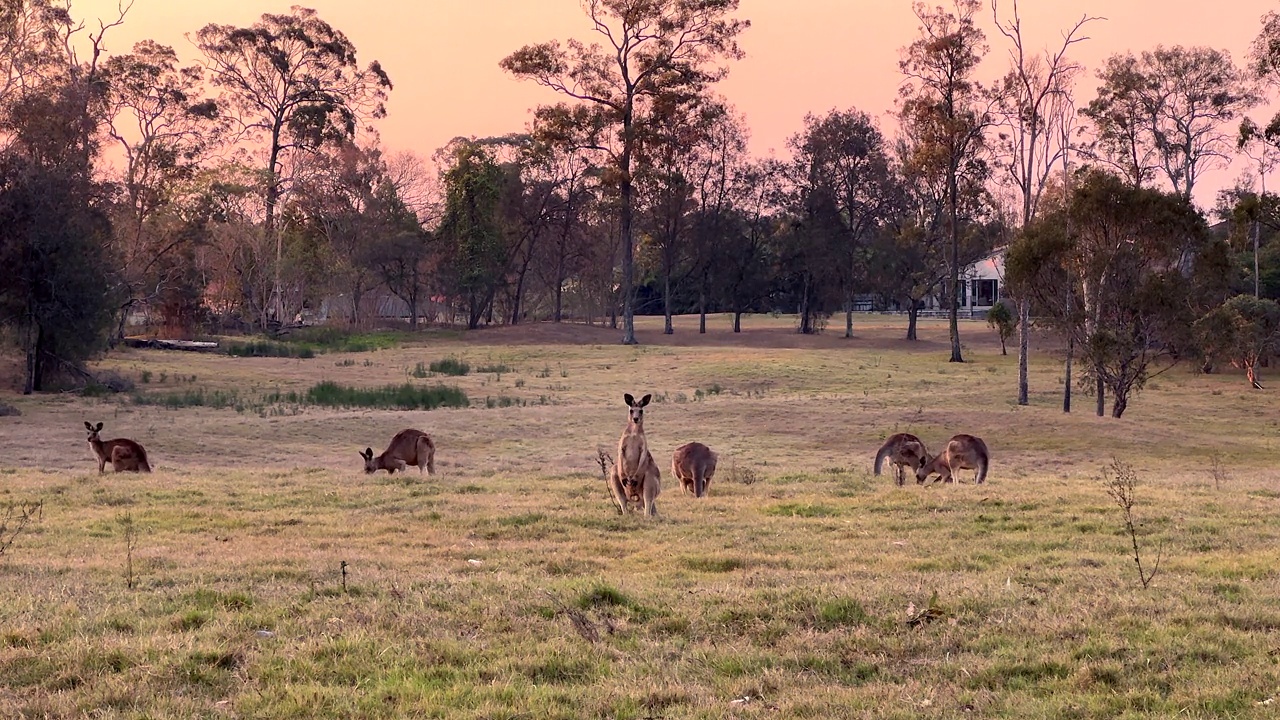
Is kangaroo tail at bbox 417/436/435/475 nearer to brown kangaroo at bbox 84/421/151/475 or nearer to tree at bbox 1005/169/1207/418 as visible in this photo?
brown kangaroo at bbox 84/421/151/475

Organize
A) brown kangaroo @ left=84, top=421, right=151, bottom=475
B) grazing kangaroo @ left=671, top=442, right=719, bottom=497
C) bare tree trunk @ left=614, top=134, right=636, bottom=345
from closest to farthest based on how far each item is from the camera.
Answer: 1. grazing kangaroo @ left=671, top=442, right=719, bottom=497
2. brown kangaroo @ left=84, top=421, right=151, bottom=475
3. bare tree trunk @ left=614, top=134, right=636, bottom=345

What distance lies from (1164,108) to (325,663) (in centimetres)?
6549

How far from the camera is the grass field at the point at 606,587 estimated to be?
6.06 m

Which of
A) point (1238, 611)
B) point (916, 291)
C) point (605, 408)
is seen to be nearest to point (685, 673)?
point (1238, 611)

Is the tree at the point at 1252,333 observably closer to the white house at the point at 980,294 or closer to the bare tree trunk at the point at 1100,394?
the bare tree trunk at the point at 1100,394

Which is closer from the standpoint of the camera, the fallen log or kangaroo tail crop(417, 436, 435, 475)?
kangaroo tail crop(417, 436, 435, 475)

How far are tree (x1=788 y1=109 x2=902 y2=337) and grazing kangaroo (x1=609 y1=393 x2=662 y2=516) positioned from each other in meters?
60.4

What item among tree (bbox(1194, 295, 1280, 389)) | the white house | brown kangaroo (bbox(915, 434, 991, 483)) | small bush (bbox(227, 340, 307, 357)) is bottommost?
brown kangaroo (bbox(915, 434, 991, 483))

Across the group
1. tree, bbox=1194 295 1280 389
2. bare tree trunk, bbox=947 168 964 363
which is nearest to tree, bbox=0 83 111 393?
bare tree trunk, bbox=947 168 964 363

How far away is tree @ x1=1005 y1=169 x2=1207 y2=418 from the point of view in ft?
101

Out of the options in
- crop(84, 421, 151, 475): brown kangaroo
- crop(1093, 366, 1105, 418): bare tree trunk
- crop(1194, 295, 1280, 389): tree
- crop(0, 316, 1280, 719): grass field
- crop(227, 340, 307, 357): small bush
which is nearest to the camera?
crop(0, 316, 1280, 719): grass field

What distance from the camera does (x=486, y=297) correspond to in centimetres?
7825

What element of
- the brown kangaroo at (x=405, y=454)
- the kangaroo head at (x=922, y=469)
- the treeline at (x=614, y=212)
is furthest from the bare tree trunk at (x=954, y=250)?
the brown kangaroo at (x=405, y=454)

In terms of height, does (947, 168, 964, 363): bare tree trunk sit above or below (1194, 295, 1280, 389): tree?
above
